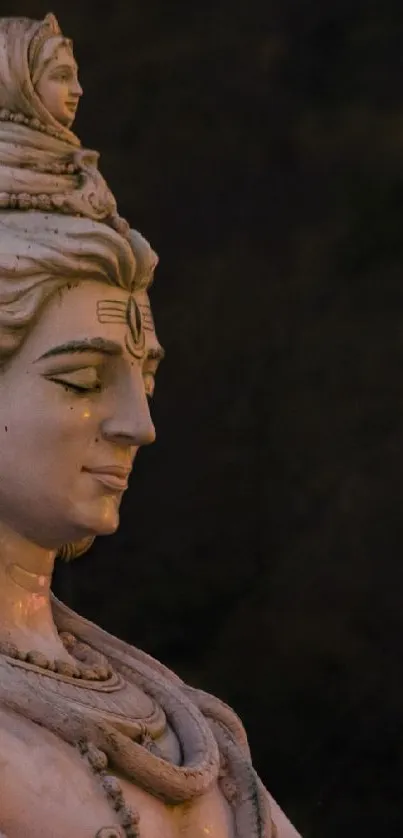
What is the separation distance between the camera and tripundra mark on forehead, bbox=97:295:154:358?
203 cm

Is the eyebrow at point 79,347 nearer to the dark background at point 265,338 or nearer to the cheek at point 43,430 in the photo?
the cheek at point 43,430

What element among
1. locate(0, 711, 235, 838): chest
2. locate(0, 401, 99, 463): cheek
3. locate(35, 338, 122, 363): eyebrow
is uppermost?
locate(35, 338, 122, 363): eyebrow

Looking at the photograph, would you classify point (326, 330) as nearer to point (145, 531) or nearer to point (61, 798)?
point (145, 531)

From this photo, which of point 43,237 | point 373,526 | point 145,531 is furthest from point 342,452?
point 43,237

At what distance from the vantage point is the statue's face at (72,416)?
1979 mm

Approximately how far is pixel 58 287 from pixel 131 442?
0.70ft

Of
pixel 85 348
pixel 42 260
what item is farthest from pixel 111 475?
pixel 42 260

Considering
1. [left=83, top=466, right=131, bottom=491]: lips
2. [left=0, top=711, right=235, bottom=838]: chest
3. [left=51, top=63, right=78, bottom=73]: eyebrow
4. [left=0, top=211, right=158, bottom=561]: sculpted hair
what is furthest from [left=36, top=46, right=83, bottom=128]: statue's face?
[left=0, top=711, right=235, bottom=838]: chest

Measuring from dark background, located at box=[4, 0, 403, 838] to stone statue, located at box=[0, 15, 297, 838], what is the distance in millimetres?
1156

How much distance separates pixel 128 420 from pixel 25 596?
0.26 metres

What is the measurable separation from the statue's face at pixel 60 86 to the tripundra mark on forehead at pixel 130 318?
259mm

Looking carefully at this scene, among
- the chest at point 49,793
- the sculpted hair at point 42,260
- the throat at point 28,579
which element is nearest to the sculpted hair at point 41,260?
the sculpted hair at point 42,260

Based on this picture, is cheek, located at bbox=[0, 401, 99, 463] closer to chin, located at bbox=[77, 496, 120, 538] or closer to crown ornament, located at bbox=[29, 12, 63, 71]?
chin, located at bbox=[77, 496, 120, 538]

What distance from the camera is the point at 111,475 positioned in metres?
2.04
